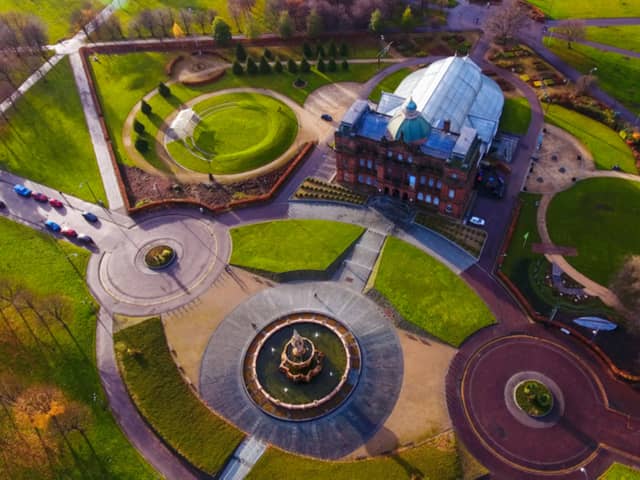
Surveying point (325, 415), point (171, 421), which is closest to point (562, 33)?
point (325, 415)

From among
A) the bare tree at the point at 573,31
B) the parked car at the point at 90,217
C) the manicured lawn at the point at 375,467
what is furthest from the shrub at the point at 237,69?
the manicured lawn at the point at 375,467

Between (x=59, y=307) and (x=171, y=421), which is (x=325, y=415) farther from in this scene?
(x=59, y=307)

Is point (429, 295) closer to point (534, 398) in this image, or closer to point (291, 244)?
point (534, 398)

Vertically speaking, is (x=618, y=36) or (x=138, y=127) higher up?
(x=618, y=36)

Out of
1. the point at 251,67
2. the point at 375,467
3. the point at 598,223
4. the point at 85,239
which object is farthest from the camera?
the point at 251,67

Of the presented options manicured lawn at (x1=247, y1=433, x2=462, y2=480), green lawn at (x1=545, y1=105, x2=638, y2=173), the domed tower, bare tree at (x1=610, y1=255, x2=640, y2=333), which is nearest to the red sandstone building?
the domed tower

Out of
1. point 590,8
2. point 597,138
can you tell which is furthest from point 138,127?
point 590,8
